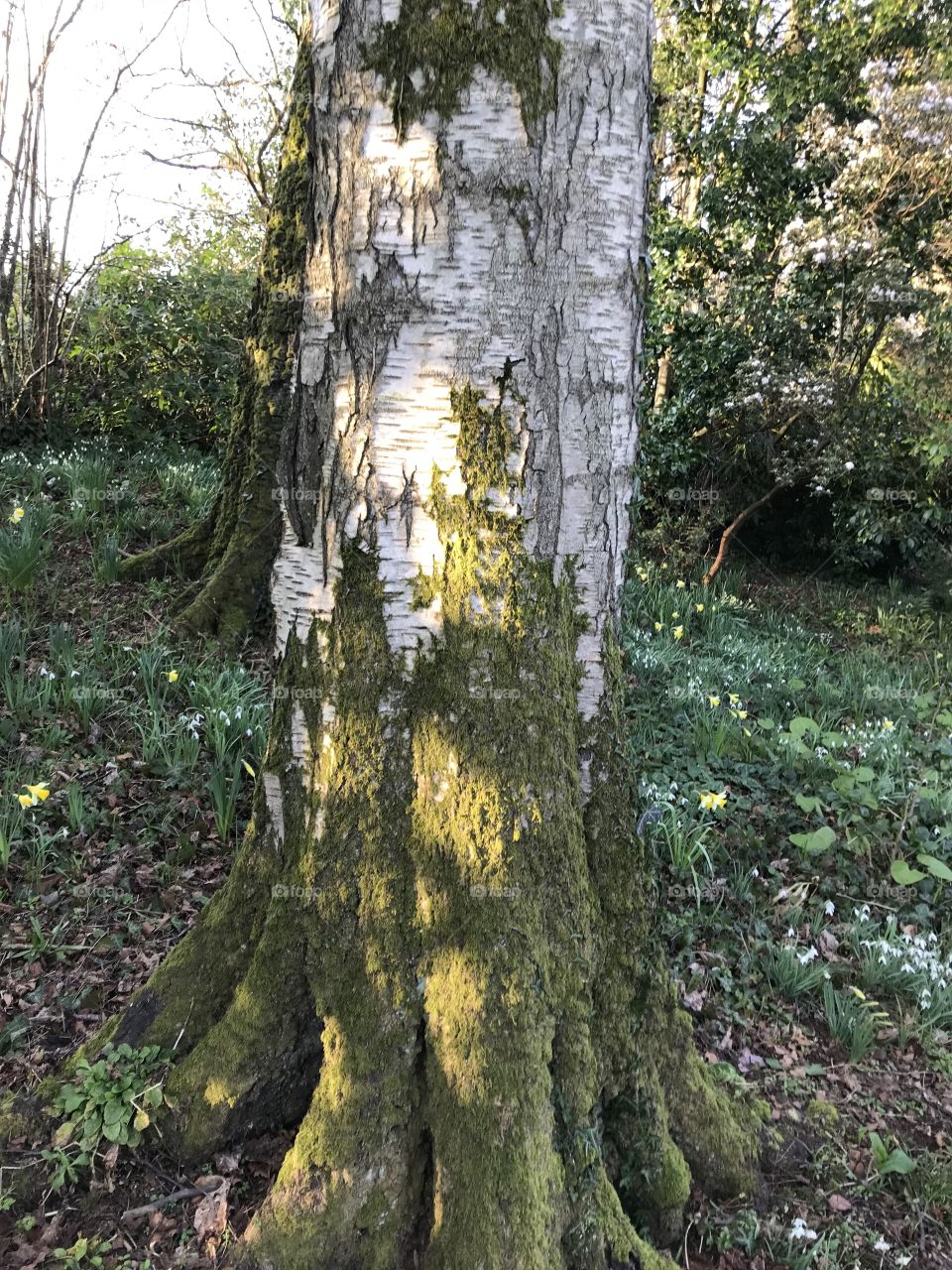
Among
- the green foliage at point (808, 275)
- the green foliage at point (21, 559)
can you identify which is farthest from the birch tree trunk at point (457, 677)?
the green foliage at point (808, 275)

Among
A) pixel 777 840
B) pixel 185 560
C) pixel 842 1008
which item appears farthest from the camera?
pixel 185 560

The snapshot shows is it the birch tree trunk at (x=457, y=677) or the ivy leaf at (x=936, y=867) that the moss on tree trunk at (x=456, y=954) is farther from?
the ivy leaf at (x=936, y=867)

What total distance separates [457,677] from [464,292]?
80 centimetres

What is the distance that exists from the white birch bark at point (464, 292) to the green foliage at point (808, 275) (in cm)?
631

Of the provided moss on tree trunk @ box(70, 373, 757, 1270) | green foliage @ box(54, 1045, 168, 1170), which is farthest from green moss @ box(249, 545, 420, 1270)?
green foliage @ box(54, 1045, 168, 1170)

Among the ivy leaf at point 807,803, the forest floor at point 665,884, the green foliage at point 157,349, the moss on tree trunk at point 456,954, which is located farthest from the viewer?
the green foliage at point 157,349

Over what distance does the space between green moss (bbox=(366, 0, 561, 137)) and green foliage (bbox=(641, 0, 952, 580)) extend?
6458 mm

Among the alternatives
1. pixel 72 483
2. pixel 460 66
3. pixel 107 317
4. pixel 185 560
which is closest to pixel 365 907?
pixel 460 66

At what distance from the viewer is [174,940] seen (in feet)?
9.07

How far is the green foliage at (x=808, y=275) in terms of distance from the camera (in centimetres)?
Result: 759

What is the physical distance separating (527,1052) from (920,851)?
274 cm

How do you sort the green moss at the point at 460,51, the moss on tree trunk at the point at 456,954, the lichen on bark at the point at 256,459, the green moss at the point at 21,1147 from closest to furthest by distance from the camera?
1. the green moss at the point at 460,51
2. the moss on tree trunk at the point at 456,954
3. the green moss at the point at 21,1147
4. the lichen on bark at the point at 256,459

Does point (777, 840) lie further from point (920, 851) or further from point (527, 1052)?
point (527, 1052)

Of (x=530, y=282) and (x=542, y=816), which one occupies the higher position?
(x=530, y=282)
